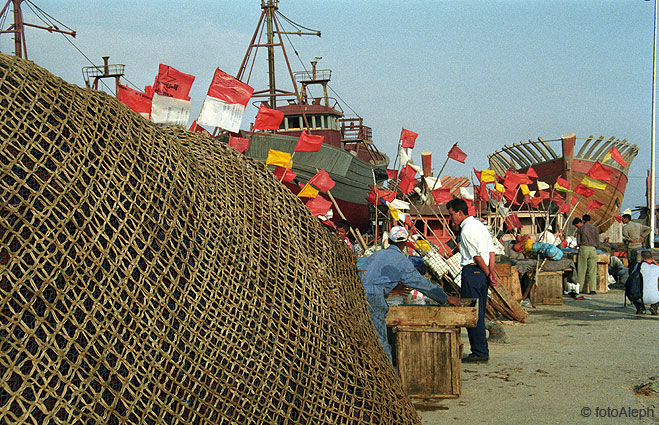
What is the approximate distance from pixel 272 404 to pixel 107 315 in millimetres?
907

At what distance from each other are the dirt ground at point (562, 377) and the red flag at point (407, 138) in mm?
6453

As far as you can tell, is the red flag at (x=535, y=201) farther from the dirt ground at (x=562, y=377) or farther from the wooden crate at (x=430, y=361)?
the wooden crate at (x=430, y=361)

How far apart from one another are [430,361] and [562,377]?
4.55 ft

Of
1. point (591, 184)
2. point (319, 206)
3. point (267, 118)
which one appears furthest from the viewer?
point (591, 184)

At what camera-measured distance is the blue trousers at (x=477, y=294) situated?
6270 mm

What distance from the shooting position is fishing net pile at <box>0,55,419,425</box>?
2.45 m

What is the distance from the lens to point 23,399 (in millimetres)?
2312

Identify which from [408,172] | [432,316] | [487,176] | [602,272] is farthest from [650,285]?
[487,176]

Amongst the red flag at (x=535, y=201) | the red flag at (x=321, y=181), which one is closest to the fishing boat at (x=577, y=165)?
the red flag at (x=535, y=201)

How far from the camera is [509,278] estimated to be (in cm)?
1005

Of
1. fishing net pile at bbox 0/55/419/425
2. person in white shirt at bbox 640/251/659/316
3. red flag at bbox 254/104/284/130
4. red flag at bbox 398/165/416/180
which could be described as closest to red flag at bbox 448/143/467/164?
red flag at bbox 398/165/416/180

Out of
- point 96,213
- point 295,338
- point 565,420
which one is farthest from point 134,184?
point 565,420

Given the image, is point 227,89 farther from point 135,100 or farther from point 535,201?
point 535,201

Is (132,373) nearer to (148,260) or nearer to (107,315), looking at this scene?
(107,315)
